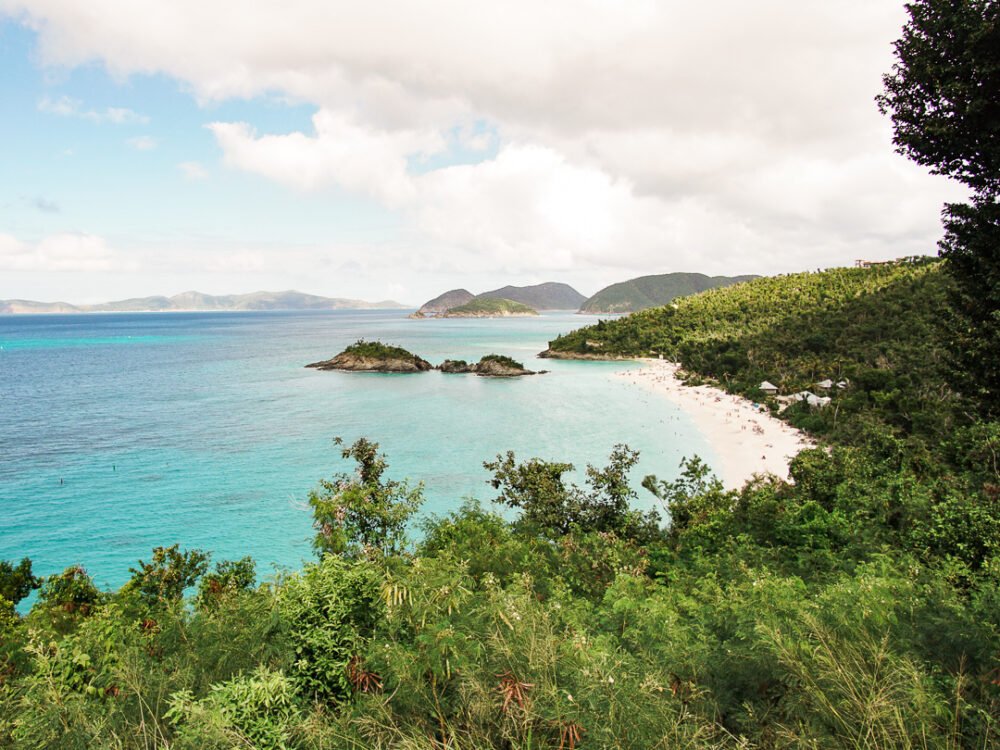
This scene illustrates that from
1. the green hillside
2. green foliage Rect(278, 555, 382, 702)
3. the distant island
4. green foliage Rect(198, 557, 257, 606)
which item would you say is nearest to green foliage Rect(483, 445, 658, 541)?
green foliage Rect(198, 557, 257, 606)

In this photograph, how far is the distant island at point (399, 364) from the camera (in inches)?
3371

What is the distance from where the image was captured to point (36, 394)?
65.4 metres

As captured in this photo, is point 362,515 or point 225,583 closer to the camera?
point 225,583

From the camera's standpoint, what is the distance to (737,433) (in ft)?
158

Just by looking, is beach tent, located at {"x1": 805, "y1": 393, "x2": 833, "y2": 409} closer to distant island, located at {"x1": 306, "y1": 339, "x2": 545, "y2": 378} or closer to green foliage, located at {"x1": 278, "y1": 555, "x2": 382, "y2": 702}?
distant island, located at {"x1": 306, "y1": 339, "x2": 545, "y2": 378}

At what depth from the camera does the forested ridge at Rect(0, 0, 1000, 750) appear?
15.7 ft

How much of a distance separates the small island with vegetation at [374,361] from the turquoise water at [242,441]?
16.4 ft

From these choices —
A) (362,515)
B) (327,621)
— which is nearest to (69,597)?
(362,515)

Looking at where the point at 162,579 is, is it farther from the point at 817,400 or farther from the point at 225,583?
the point at 817,400

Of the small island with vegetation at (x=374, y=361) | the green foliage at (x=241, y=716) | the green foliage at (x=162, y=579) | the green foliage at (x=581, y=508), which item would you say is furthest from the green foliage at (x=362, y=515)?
the small island with vegetation at (x=374, y=361)

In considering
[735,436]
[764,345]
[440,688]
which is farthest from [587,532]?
[764,345]

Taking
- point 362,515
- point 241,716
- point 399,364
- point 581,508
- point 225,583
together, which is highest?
point 241,716

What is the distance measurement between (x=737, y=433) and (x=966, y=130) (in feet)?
140

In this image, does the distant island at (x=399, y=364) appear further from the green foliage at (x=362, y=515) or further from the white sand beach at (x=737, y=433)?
the green foliage at (x=362, y=515)
